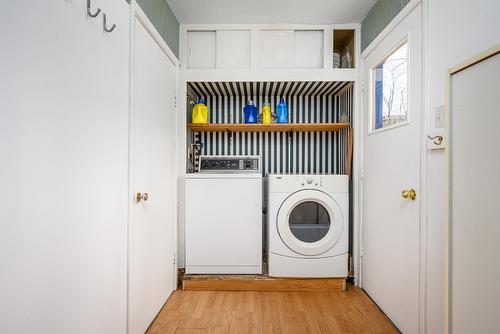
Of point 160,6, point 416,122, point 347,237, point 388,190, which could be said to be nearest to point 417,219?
point 388,190

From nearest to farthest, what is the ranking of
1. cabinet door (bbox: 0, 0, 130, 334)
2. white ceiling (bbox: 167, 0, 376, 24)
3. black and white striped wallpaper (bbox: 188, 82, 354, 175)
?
cabinet door (bbox: 0, 0, 130, 334) → white ceiling (bbox: 167, 0, 376, 24) → black and white striped wallpaper (bbox: 188, 82, 354, 175)

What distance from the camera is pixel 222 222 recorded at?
7.84 feet

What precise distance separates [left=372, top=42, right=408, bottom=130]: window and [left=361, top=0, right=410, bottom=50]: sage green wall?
260 mm

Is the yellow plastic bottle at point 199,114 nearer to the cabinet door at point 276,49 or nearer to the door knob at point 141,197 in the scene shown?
Result: the cabinet door at point 276,49

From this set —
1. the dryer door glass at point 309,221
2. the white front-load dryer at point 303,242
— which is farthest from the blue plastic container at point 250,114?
the dryer door glass at point 309,221

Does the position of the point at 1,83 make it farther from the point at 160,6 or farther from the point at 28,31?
the point at 160,6

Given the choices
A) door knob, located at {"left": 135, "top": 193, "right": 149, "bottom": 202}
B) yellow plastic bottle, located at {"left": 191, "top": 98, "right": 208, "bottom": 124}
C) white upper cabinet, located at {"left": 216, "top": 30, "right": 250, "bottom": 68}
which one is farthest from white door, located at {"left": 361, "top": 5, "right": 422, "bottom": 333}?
door knob, located at {"left": 135, "top": 193, "right": 149, "bottom": 202}

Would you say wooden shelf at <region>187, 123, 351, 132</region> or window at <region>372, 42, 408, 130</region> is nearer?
window at <region>372, 42, 408, 130</region>

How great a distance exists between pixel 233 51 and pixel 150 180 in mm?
1413

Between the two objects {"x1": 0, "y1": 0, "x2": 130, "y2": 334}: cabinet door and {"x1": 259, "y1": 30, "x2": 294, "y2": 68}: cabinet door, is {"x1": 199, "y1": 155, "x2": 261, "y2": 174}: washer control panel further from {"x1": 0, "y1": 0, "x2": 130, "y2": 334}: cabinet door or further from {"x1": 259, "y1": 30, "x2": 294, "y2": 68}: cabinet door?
{"x1": 0, "y1": 0, "x2": 130, "y2": 334}: cabinet door

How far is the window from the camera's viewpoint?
5.79ft

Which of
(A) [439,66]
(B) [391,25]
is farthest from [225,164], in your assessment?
(A) [439,66]

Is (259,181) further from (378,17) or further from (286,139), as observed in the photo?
(378,17)

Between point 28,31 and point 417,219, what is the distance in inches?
76.6
